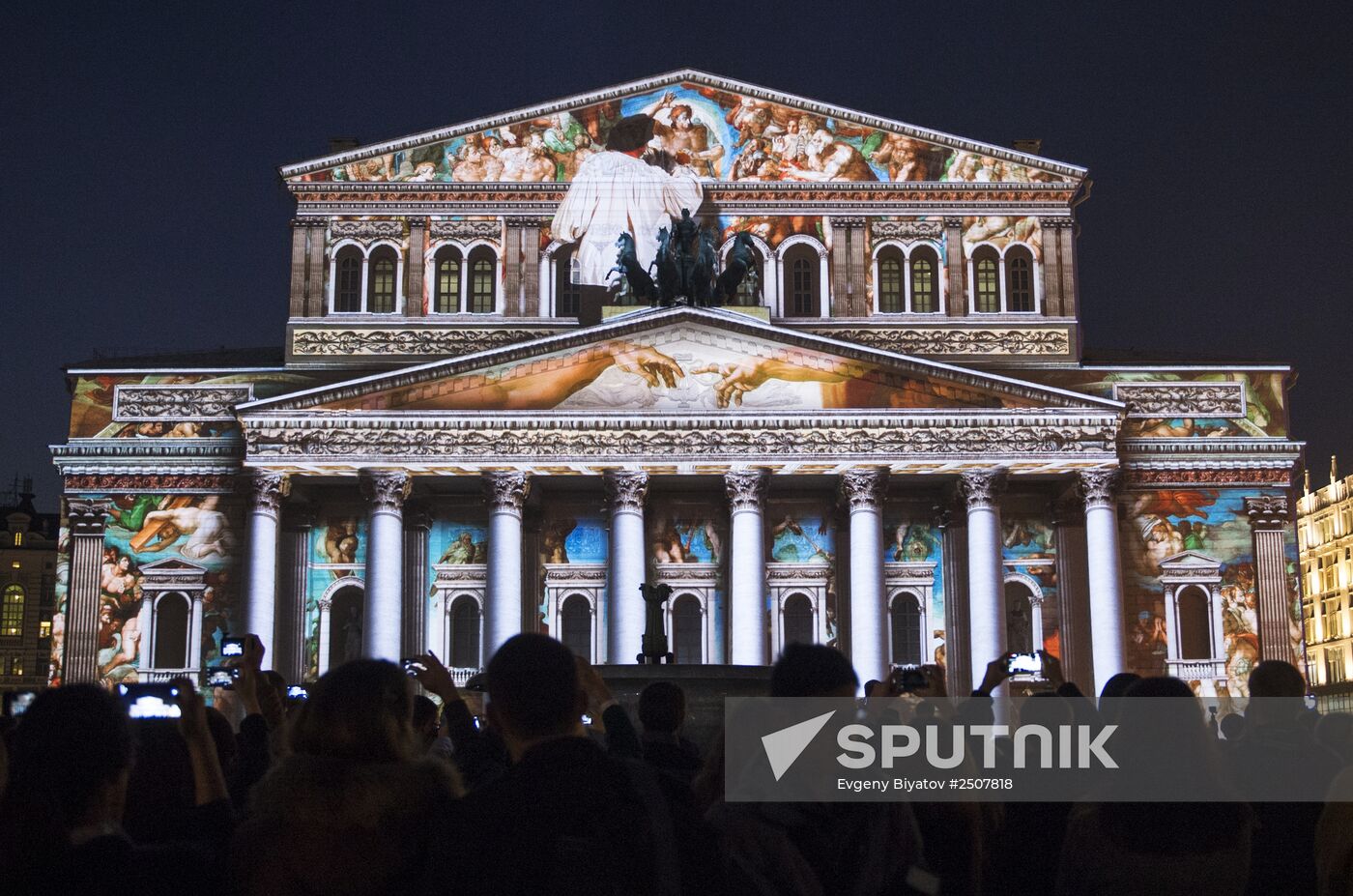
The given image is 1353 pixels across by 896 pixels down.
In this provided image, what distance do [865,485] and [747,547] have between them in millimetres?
2742

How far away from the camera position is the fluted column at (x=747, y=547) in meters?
33.6

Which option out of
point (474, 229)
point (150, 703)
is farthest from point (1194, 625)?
point (150, 703)

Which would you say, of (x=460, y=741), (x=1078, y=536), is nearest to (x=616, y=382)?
(x=1078, y=536)

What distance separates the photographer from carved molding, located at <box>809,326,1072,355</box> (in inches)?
1508

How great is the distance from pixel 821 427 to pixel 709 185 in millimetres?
7924

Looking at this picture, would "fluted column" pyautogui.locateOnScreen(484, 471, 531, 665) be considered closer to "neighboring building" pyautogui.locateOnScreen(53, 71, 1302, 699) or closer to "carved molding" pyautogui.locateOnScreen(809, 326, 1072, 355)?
"neighboring building" pyautogui.locateOnScreen(53, 71, 1302, 699)

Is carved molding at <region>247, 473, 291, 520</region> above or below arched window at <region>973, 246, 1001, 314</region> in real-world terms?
below

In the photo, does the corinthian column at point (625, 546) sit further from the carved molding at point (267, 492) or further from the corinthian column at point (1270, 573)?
the corinthian column at point (1270, 573)

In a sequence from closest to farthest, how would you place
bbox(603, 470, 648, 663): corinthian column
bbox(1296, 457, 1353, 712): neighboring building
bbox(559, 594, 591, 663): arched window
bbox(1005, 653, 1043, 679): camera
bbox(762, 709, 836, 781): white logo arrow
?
1. bbox(762, 709, 836, 781): white logo arrow
2. bbox(1005, 653, 1043, 679): camera
3. bbox(603, 470, 648, 663): corinthian column
4. bbox(559, 594, 591, 663): arched window
5. bbox(1296, 457, 1353, 712): neighboring building

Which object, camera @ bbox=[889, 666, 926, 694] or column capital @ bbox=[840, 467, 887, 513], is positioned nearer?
camera @ bbox=[889, 666, 926, 694]

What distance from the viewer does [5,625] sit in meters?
79.2

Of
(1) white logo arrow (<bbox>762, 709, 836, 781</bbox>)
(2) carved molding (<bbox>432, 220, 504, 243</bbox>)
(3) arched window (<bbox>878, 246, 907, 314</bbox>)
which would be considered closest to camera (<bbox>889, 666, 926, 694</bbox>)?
(1) white logo arrow (<bbox>762, 709, 836, 781</bbox>)

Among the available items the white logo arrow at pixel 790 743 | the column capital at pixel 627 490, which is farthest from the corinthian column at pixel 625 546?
the white logo arrow at pixel 790 743

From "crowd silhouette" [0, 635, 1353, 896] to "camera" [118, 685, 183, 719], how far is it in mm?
339
